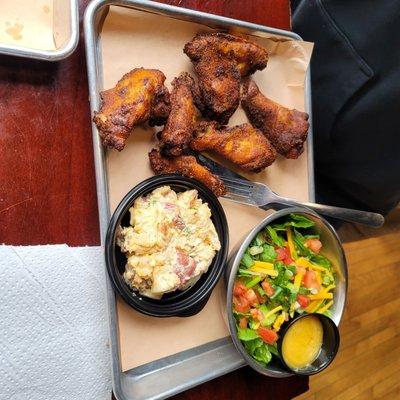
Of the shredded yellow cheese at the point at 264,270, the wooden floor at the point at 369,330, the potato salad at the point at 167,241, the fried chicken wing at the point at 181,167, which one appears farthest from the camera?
the wooden floor at the point at 369,330

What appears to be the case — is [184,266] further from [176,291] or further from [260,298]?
[260,298]

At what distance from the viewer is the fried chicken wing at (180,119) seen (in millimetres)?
1430

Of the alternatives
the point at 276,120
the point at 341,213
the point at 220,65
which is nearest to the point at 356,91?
the point at 276,120

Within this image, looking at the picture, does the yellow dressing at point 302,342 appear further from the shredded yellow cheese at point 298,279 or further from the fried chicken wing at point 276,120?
the fried chicken wing at point 276,120

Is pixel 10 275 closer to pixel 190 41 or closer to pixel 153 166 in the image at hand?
pixel 153 166

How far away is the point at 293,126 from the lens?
1641 millimetres

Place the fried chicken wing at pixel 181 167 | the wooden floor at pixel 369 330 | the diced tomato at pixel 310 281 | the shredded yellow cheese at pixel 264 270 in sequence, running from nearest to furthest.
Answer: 1. the fried chicken wing at pixel 181 167
2. the shredded yellow cheese at pixel 264 270
3. the diced tomato at pixel 310 281
4. the wooden floor at pixel 369 330

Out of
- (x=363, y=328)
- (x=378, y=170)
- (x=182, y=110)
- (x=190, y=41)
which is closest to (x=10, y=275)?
(x=182, y=110)

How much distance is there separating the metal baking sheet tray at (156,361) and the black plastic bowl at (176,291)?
2.8 inches

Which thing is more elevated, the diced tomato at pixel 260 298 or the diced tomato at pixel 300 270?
the diced tomato at pixel 300 270

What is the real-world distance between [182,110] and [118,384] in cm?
83

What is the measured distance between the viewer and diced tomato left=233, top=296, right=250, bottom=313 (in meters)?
1.57

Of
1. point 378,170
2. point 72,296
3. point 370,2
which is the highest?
point 370,2

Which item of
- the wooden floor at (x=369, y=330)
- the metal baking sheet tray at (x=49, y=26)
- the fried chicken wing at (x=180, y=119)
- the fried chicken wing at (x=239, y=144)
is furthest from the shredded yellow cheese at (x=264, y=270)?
the wooden floor at (x=369, y=330)
